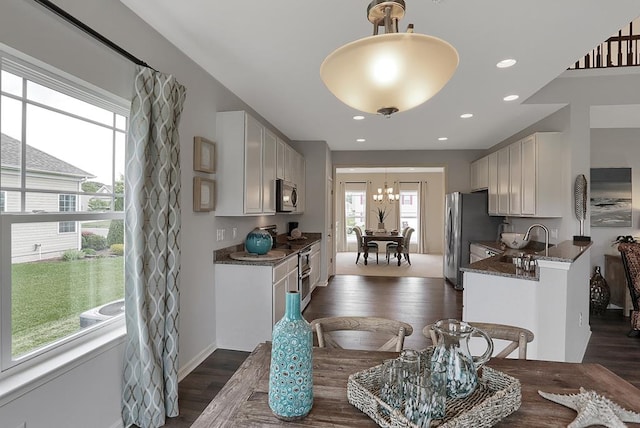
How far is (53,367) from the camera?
158 centimetres

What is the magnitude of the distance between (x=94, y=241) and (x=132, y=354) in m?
0.73

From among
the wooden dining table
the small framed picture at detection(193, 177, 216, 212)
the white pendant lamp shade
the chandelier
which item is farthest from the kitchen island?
the chandelier

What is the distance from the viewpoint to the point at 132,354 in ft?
6.55

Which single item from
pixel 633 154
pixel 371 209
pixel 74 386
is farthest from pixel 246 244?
pixel 371 209

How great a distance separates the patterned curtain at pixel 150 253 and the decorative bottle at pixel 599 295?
4.82m

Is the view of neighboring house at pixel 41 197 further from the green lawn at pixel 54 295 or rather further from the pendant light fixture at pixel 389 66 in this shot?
the pendant light fixture at pixel 389 66

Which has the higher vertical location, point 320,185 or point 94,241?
point 320,185

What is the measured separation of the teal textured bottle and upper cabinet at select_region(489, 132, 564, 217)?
13.5 feet

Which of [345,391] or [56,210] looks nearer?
[345,391]

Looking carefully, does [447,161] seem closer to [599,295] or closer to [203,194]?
[599,295]

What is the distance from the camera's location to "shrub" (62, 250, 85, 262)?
5.83 feet

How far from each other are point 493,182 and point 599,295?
81.2 inches

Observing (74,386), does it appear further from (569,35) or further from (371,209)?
(371,209)

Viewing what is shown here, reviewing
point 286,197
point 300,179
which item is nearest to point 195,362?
point 286,197
